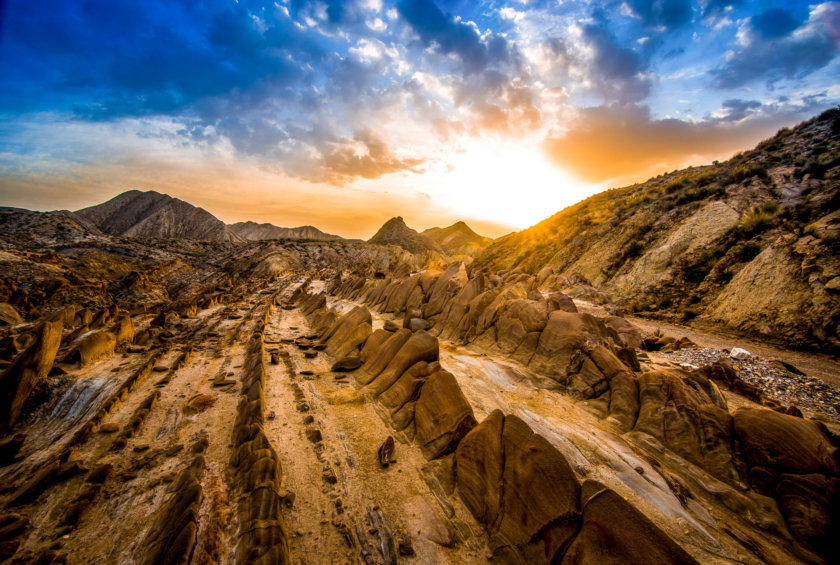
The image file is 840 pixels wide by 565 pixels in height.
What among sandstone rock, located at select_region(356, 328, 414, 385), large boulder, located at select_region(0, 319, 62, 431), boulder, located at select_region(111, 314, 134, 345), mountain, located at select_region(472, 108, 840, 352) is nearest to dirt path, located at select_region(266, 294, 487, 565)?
sandstone rock, located at select_region(356, 328, 414, 385)

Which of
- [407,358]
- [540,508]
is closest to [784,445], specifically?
[540,508]

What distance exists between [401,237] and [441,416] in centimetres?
11858

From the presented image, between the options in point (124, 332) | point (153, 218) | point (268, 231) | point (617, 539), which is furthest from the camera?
point (268, 231)

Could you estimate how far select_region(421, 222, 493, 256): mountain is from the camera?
442 ft

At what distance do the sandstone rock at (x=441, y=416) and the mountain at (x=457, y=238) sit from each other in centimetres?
12132

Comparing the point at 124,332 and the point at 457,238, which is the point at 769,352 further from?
the point at 457,238

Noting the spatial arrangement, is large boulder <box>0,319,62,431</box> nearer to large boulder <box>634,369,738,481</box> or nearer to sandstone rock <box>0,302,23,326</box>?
sandstone rock <box>0,302,23,326</box>

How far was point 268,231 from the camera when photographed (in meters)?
170

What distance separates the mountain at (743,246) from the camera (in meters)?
12.2

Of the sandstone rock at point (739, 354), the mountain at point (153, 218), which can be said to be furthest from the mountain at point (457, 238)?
the sandstone rock at point (739, 354)

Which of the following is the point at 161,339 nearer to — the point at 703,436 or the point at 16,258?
the point at 703,436

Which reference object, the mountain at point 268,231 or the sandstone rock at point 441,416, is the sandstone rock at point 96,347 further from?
the mountain at point 268,231

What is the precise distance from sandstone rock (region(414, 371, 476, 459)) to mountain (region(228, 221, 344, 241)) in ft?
536

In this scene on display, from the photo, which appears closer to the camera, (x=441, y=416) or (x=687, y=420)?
(x=687, y=420)
